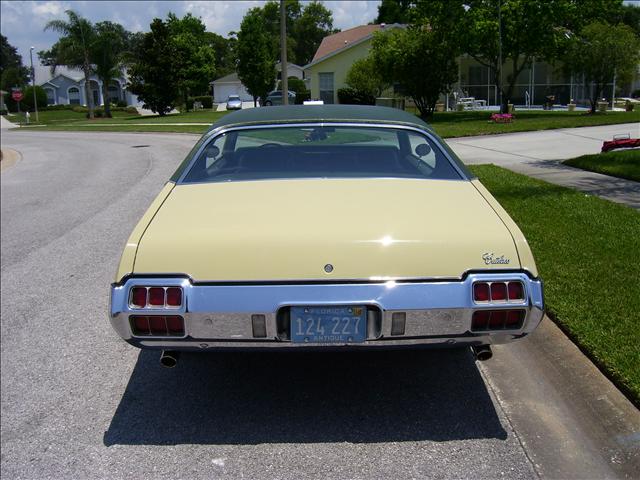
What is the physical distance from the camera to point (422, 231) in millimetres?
3041

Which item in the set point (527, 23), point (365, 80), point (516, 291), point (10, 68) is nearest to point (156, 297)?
point (516, 291)

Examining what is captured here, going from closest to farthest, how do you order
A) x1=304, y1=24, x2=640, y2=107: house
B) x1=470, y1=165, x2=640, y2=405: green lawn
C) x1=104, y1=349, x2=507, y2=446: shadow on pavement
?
1. x1=104, y1=349, x2=507, y2=446: shadow on pavement
2. x1=470, y1=165, x2=640, y2=405: green lawn
3. x1=304, y1=24, x2=640, y2=107: house

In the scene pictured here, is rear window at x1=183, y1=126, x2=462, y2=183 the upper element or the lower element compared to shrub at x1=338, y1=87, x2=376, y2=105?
lower

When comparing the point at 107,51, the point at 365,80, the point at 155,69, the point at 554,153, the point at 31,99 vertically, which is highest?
the point at 107,51

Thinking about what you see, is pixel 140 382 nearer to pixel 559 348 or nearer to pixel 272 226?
pixel 272 226

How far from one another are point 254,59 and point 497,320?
2010 inches

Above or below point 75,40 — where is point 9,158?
below

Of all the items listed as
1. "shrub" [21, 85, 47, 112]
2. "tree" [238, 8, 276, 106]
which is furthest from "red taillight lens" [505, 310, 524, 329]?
"shrub" [21, 85, 47, 112]

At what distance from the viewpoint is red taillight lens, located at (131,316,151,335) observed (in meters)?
2.95

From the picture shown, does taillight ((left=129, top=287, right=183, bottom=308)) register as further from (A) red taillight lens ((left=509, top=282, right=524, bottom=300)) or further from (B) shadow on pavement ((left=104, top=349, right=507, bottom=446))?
(A) red taillight lens ((left=509, top=282, right=524, bottom=300))

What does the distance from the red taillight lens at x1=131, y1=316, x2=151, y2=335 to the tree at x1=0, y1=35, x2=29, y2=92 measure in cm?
10345

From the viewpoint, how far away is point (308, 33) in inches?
4085

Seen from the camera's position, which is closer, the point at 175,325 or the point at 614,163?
the point at 175,325

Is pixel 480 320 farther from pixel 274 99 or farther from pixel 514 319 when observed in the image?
pixel 274 99
